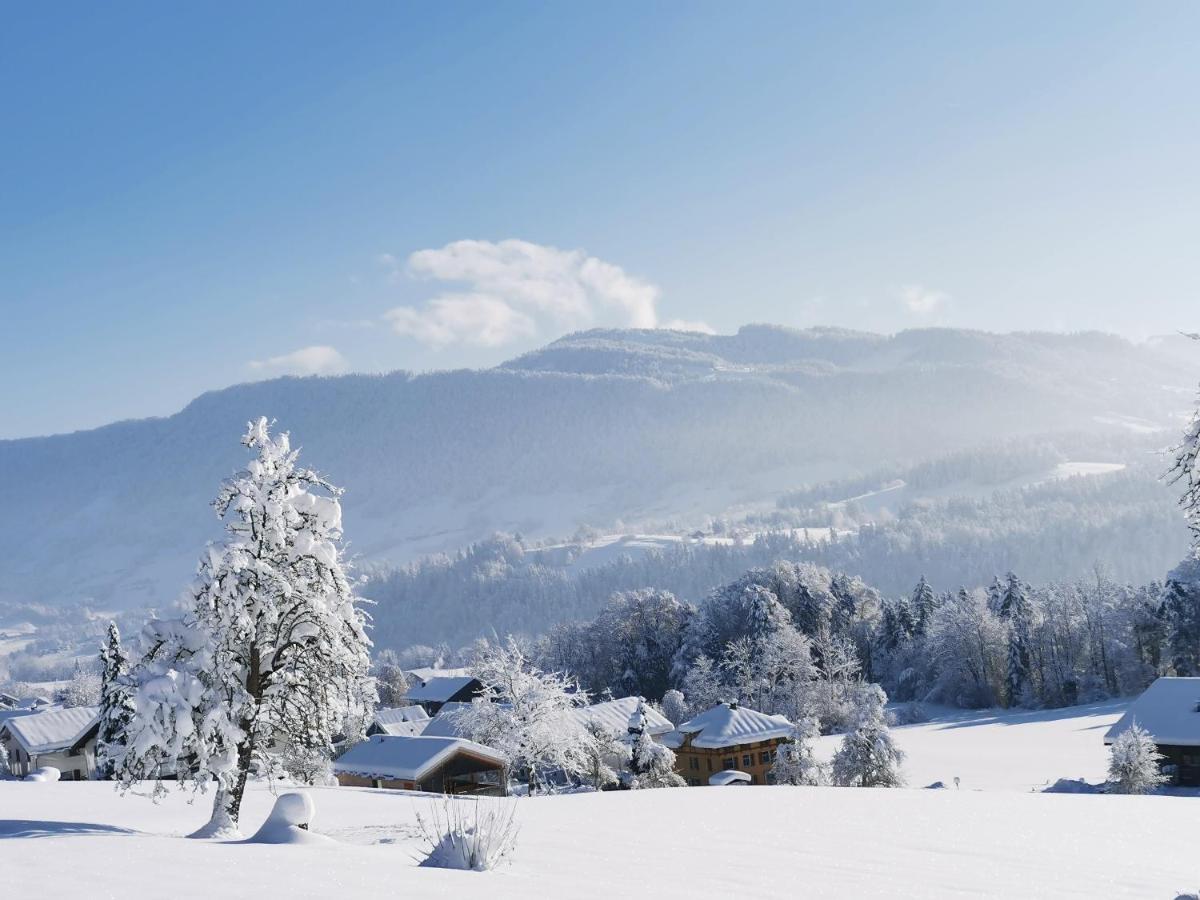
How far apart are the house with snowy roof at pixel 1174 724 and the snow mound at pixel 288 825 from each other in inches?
1859

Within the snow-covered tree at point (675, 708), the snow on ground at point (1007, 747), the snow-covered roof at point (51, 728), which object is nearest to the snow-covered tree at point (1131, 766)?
the snow on ground at point (1007, 747)

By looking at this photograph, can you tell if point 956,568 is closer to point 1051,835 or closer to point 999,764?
point 999,764

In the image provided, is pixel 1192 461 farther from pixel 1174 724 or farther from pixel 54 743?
pixel 54 743

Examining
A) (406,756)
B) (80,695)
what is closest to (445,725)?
(406,756)

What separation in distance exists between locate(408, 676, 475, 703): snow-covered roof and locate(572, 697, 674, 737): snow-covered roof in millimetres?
40187

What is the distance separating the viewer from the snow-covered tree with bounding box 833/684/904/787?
43719 millimetres

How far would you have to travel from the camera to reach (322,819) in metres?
21.7

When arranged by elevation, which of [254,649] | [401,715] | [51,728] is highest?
[254,649]

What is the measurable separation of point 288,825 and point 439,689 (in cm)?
9392

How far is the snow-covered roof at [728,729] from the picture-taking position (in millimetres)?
57156

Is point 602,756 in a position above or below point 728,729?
below

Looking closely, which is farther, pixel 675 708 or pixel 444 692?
pixel 444 692

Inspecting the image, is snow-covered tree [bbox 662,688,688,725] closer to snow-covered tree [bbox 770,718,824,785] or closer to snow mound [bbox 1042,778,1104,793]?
snow-covered tree [bbox 770,718,824,785]

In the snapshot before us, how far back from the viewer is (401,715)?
299 ft
